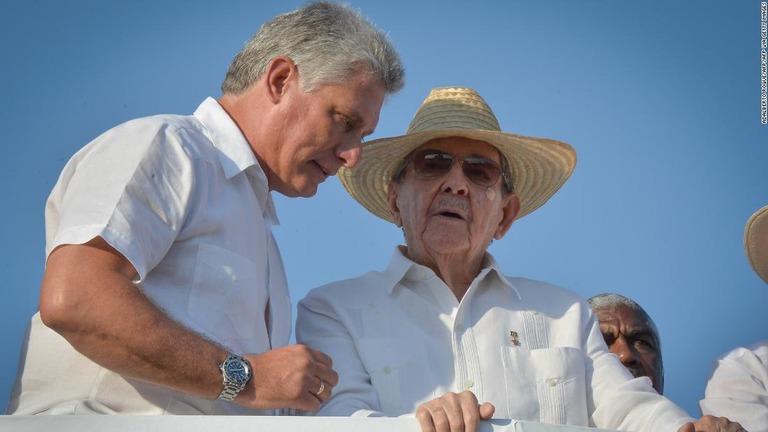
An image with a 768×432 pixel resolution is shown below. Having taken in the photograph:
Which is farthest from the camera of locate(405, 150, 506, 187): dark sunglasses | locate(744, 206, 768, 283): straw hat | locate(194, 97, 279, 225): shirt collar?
locate(744, 206, 768, 283): straw hat

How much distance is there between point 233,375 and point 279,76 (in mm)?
1132

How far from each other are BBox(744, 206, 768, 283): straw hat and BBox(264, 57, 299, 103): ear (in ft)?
7.99

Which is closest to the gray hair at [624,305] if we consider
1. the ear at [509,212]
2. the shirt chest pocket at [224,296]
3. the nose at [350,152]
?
the ear at [509,212]

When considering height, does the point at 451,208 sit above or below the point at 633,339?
above

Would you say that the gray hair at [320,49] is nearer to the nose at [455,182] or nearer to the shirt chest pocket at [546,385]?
the nose at [455,182]

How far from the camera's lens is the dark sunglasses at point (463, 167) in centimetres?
443

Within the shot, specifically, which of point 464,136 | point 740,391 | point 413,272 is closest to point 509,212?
point 464,136

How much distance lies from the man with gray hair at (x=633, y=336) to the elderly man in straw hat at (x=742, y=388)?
0.60m

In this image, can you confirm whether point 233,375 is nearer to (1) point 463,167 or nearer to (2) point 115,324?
(2) point 115,324

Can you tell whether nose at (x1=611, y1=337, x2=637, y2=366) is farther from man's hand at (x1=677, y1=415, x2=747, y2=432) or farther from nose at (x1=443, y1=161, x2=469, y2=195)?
man's hand at (x1=677, y1=415, x2=747, y2=432)

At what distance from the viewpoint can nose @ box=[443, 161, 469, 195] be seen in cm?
432

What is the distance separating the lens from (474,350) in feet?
13.0

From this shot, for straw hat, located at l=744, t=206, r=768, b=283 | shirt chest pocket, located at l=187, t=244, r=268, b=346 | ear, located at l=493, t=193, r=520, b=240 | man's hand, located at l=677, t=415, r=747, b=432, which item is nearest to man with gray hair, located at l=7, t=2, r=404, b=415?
shirt chest pocket, located at l=187, t=244, r=268, b=346

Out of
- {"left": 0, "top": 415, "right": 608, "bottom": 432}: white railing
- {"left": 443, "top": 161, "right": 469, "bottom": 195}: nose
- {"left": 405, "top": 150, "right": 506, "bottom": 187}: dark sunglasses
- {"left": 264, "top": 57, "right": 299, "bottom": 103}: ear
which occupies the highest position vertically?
{"left": 264, "top": 57, "right": 299, "bottom": 103}: ear
